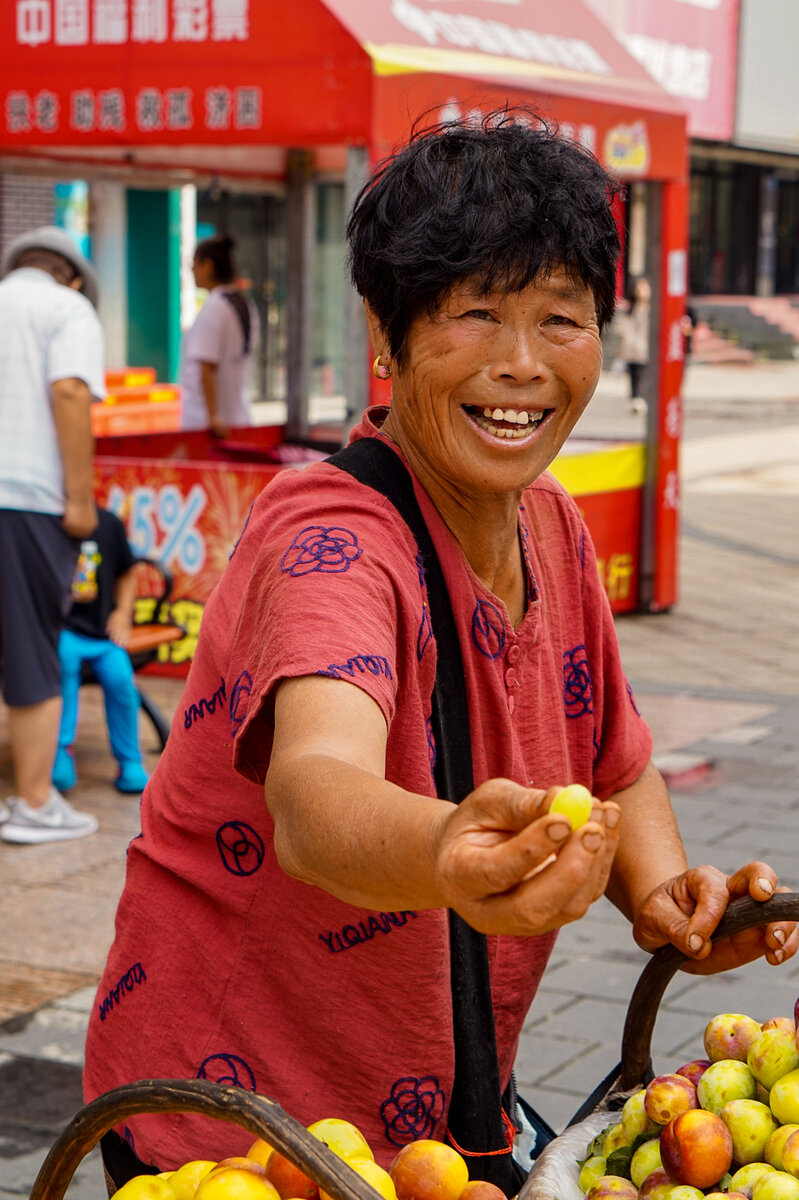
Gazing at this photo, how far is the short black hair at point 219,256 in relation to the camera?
871cm

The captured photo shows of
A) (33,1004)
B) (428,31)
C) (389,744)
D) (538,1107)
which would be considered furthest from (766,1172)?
(428,31)

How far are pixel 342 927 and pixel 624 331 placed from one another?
2007 cm

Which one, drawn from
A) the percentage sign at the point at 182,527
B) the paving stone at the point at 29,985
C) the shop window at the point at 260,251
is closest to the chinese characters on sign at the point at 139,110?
the percentage sign at the point at 182,527

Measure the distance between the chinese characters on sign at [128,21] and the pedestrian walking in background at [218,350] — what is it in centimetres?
186

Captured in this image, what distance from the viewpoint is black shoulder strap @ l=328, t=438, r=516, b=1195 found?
5.12 ft

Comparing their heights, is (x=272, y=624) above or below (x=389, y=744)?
above

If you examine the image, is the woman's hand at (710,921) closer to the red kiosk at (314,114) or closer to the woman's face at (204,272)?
the red kiosk at (314,114)

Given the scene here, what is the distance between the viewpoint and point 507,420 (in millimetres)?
1566

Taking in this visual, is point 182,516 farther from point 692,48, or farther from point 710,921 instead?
point 692,48

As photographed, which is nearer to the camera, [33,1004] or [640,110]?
[33,1004]

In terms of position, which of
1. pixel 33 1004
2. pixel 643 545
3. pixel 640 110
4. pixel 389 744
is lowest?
pixel 33 1004

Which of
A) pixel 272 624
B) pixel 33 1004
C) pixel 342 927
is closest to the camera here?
pixel 272 624

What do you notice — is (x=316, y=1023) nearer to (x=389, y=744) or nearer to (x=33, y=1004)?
(x=389, y=744)

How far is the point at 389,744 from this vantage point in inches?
59.7
